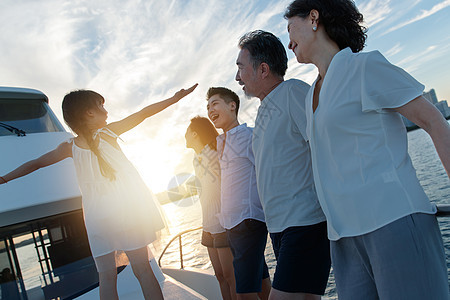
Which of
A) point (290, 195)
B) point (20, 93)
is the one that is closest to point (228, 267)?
point (290, 195)

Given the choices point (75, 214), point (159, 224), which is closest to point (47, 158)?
point (159, 224)

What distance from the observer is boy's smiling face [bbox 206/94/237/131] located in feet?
7.48

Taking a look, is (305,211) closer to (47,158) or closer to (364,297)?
(364,297)

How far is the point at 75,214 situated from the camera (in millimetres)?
2822

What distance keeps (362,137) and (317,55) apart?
1.31 ft

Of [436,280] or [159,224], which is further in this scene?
[159,224]

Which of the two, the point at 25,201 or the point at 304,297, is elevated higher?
the point at 25,201

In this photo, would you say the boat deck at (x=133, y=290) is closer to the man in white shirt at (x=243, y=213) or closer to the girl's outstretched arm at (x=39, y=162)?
the man in white shirt at (x=243, y=213)

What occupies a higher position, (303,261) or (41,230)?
(41,230)

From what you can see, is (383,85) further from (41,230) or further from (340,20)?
(41,230)

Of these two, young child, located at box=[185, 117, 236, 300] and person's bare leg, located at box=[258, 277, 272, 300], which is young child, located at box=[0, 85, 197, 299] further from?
person's bare leg, located at box=[258, 277, 272, 300]

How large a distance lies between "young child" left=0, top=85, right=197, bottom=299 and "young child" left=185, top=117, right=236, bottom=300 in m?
0.61

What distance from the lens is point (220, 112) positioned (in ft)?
7.47

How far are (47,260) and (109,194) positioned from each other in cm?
156
